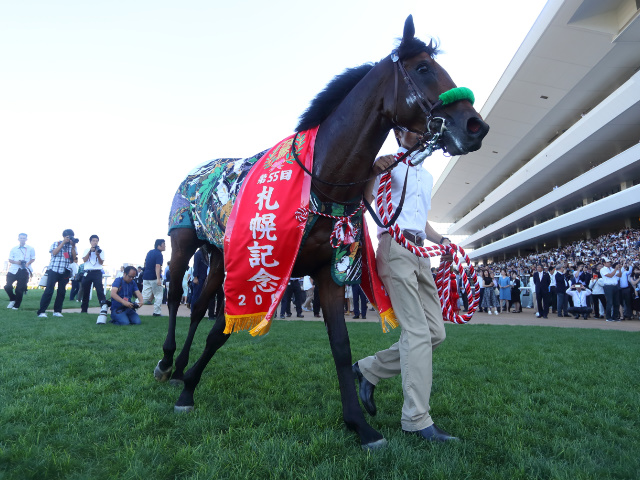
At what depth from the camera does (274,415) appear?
282 centimetres

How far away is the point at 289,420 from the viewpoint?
2650mm

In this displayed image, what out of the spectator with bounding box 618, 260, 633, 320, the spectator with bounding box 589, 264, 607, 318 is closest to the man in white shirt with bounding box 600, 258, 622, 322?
the spectator with bounding box 618, 260, 633, 320

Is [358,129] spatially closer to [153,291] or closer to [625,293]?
[153,291]

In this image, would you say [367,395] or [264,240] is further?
[367,395]

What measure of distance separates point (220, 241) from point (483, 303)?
1784 centimetres

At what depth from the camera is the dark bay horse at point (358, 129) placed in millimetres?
2383

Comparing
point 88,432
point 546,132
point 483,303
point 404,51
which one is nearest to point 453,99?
point 404,51

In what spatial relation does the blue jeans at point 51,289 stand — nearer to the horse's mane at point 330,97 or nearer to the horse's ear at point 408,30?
the horse's mane at point 330,97

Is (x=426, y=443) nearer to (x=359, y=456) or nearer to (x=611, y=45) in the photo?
(x=359, y=456)

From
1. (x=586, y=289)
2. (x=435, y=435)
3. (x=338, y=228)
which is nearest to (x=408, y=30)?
(x=338, y=228)

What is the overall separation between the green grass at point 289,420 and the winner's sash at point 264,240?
2.35 feet

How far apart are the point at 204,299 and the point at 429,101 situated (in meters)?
2.76

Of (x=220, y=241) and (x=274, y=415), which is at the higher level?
(x=220, y=241)

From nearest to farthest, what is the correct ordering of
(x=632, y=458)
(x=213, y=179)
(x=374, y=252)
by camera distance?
(x=632, y=458)
(x=374, y=252)
(x=213, y=179)
